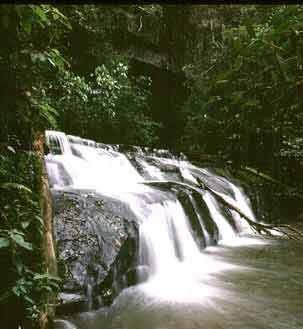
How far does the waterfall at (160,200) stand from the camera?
6516 mm

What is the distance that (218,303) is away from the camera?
5.41m

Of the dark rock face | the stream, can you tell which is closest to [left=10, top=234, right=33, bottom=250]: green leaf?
the stream

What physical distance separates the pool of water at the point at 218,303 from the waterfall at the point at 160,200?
0.70 ft

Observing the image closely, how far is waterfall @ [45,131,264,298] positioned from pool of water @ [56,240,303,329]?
0.70 feet

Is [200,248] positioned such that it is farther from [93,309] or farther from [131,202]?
[93,309]

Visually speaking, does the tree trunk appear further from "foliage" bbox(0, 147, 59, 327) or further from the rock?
the rock

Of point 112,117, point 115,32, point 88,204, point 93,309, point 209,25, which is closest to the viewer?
point 93,309

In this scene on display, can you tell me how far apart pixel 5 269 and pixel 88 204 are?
2.52 metres

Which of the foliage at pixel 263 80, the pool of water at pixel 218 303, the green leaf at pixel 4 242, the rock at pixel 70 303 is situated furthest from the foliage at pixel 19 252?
the foliage at pixel 263 80

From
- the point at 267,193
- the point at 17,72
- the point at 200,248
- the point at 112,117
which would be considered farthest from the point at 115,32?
the point at 17,72

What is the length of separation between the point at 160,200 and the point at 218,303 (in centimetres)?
251

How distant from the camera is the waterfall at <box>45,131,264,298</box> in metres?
6.52

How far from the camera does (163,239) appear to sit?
275 inches

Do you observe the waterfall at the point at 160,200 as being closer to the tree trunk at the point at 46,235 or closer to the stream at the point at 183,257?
the stream at the point at 183,257
